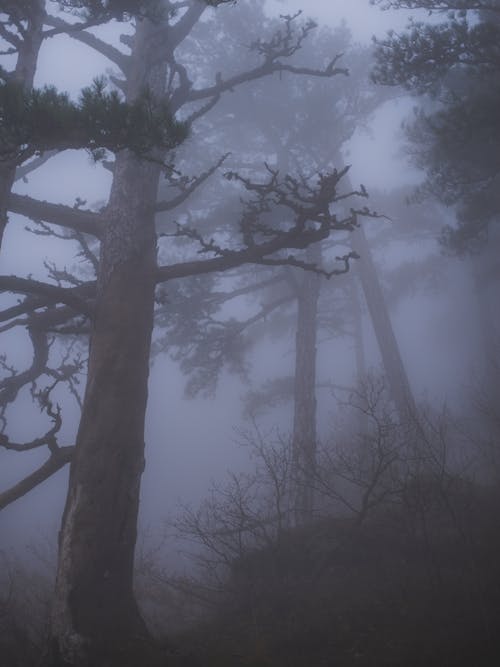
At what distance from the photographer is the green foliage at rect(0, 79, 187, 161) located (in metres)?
3.71

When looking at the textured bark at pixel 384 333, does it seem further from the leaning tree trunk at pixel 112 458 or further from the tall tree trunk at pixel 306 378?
the leaning tree trunk at pixel 112 458

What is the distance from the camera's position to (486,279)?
64.1 feet

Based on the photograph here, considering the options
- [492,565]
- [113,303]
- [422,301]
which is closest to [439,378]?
[422,301]

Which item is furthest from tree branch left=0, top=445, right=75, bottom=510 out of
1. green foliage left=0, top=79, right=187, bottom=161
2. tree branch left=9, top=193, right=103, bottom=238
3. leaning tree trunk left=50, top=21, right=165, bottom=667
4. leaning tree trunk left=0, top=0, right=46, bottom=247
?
leaning tree trunk left=0, top=0, right=46, bottom=247

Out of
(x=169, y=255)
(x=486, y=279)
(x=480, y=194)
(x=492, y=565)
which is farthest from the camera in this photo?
(x=486, y=279)

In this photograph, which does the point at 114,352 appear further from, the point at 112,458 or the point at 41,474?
the point at 41,474

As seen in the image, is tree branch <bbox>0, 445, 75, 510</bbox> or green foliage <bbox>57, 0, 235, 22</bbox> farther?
green foliage <bbox>57, 0, 235, 22</bbox>

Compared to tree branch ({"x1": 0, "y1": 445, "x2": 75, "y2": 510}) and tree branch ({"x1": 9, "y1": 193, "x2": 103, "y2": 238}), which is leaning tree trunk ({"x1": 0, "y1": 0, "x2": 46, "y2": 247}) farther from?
tree branch ({"x1": 0, "y1": 445, "x2": 75, "y2": 510})

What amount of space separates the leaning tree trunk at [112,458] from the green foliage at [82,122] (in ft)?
1.98

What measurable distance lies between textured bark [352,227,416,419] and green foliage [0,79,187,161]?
408 inches

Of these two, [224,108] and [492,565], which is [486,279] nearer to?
[224,108]

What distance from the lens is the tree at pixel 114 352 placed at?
4.22 metres

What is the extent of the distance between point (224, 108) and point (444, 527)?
1426 cm

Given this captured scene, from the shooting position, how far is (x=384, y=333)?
48.8 ft
